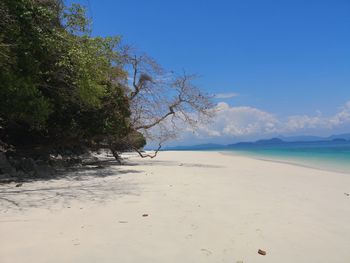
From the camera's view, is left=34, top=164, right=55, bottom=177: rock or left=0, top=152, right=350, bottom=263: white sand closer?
left=0, top=152, right=350, bottom=263: white sand

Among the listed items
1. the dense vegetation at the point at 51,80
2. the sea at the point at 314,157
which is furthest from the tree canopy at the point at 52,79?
the sea at the point at 314,157

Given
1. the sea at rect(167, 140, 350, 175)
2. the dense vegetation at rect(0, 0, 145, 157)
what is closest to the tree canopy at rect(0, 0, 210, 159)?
the dense vegetation at rect(0, 0, 145, 157)

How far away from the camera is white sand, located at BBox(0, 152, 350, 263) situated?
3.84 m

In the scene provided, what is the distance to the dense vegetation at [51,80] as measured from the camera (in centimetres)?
803

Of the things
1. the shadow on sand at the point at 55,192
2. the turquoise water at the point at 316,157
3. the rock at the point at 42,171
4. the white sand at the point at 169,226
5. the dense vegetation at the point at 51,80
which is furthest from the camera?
the turquoise water at the point at 316,157

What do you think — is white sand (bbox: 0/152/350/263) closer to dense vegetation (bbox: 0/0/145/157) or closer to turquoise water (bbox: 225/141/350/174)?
dense vegetation (bbox: 0/0/145/157)

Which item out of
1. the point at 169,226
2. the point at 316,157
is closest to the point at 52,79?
the point at 169,226

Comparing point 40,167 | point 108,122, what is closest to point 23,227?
point 40,167

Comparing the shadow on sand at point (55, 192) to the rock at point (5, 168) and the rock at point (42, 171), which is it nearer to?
the rock at point (42, 171)

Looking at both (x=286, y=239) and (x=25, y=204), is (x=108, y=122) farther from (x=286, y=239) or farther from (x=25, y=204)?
(x=286, y=239)

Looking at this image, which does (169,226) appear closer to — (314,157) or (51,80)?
(51,80)

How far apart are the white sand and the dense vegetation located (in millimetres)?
2373

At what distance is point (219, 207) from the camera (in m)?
6.33

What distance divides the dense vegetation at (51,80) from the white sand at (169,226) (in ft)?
7.79
